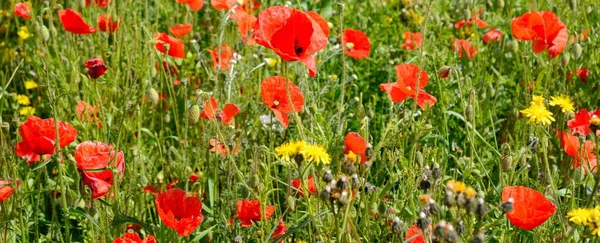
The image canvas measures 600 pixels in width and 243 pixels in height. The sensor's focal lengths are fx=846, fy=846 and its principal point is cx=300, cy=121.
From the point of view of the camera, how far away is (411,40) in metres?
3.53

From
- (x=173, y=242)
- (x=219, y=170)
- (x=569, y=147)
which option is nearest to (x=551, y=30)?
(x=569, y=147)

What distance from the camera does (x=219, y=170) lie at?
103 inches

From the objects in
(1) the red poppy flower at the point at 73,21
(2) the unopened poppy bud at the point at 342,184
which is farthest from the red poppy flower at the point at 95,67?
(2) the unopened poppy bud at the point at 342,184

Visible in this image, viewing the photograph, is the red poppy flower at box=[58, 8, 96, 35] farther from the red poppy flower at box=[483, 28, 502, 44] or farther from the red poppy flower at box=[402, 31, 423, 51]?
the red poppy flower at box=[483, 28, 502, 44]

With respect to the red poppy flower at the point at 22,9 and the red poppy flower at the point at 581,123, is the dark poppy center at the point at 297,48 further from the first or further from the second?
the red poppy flower at the point at 22,9

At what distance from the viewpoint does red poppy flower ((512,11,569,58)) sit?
2660 mm

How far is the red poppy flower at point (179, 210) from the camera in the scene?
6.40ft

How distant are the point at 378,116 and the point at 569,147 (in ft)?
2.80

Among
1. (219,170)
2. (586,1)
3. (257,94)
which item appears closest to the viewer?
(219,170)

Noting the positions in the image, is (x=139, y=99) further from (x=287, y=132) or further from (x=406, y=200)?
(x=406, y=200)

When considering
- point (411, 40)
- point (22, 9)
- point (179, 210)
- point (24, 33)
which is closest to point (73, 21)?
point (22, 9)

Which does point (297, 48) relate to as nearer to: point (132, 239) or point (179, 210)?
point (179, 210)

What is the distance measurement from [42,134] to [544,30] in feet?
5.09

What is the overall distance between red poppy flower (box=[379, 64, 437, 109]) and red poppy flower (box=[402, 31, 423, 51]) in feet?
3.48
